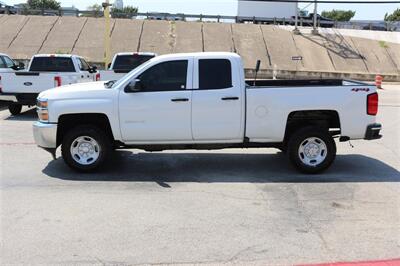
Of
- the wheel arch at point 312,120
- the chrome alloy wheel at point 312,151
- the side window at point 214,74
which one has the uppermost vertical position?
the side window at point 214,74

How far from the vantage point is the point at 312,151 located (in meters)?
8.12

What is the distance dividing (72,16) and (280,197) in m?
45.2

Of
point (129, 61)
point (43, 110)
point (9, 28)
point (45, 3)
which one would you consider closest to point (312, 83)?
point (43, 110)

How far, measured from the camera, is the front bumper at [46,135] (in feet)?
26.1

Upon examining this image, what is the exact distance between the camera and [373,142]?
1100cm

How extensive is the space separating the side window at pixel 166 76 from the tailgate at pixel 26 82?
24.3ft

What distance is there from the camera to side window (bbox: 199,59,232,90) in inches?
313

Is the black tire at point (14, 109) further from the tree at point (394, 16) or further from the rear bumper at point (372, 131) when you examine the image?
the tree at point (394, 16)

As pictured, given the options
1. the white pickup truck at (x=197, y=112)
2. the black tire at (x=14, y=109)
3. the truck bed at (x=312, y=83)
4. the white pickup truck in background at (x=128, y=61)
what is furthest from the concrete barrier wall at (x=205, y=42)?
the white pickup truck at (x=197, y=112)

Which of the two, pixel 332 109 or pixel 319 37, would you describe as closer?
pixel 332 109

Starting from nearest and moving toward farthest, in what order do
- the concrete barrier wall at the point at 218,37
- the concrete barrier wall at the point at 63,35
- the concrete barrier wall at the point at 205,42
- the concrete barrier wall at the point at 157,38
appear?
the concrete barrier wall at the point at 63,35 → the concrete barrier wall at the point at 205,42 → the concrete barrier wall at the point at 157,38 → the concrete barrier wall at the point at 218,37

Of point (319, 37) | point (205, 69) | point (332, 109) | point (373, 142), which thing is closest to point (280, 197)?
point (332, 109)

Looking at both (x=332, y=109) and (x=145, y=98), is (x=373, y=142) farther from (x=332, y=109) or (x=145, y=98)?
(x=145, y=98)

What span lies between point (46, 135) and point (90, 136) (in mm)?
689
